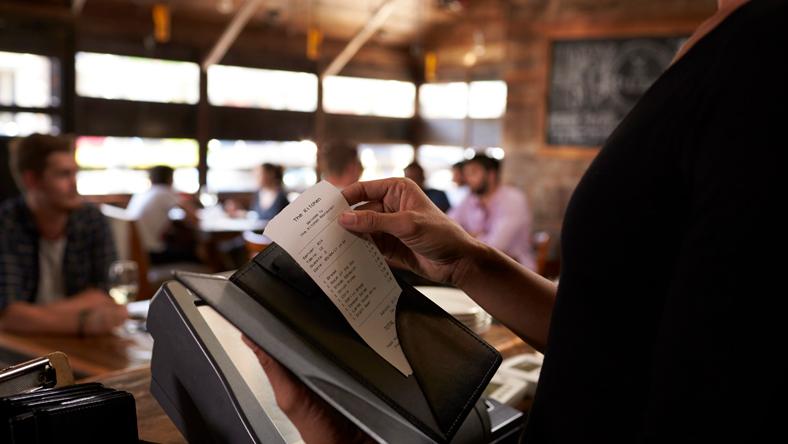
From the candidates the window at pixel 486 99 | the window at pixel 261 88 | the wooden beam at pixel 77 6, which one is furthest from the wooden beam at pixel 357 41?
the wooden beam at pixel 77 6

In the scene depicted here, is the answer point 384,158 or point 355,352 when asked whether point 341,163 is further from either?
point 384,158

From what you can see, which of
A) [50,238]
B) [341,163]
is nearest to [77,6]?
[341,163]

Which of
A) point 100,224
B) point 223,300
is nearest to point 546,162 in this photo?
point 100,224

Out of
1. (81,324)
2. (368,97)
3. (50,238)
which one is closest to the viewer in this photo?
(81,324)

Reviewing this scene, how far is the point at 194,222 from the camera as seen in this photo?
212 inches

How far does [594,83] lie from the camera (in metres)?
5.65

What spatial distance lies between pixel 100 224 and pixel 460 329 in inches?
77.7

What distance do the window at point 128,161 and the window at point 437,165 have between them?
3.56 m

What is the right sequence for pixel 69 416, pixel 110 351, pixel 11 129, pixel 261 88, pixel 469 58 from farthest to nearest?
pixel 469 58 < pixel 261 88 < pixel 11 129 < pixel 110 351 < pixel 69 416

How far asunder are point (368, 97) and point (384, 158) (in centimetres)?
100

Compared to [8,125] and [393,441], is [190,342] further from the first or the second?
[8,125]

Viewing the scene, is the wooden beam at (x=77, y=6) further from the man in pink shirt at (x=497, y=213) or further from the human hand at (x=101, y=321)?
the human hand at (x=101, y=321)

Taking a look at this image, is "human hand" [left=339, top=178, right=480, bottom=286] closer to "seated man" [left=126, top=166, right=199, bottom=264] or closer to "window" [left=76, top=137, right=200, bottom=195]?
"seated man" [left=126, top=166, right=199, bottom=264]

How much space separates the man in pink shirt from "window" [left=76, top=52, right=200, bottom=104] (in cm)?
405
